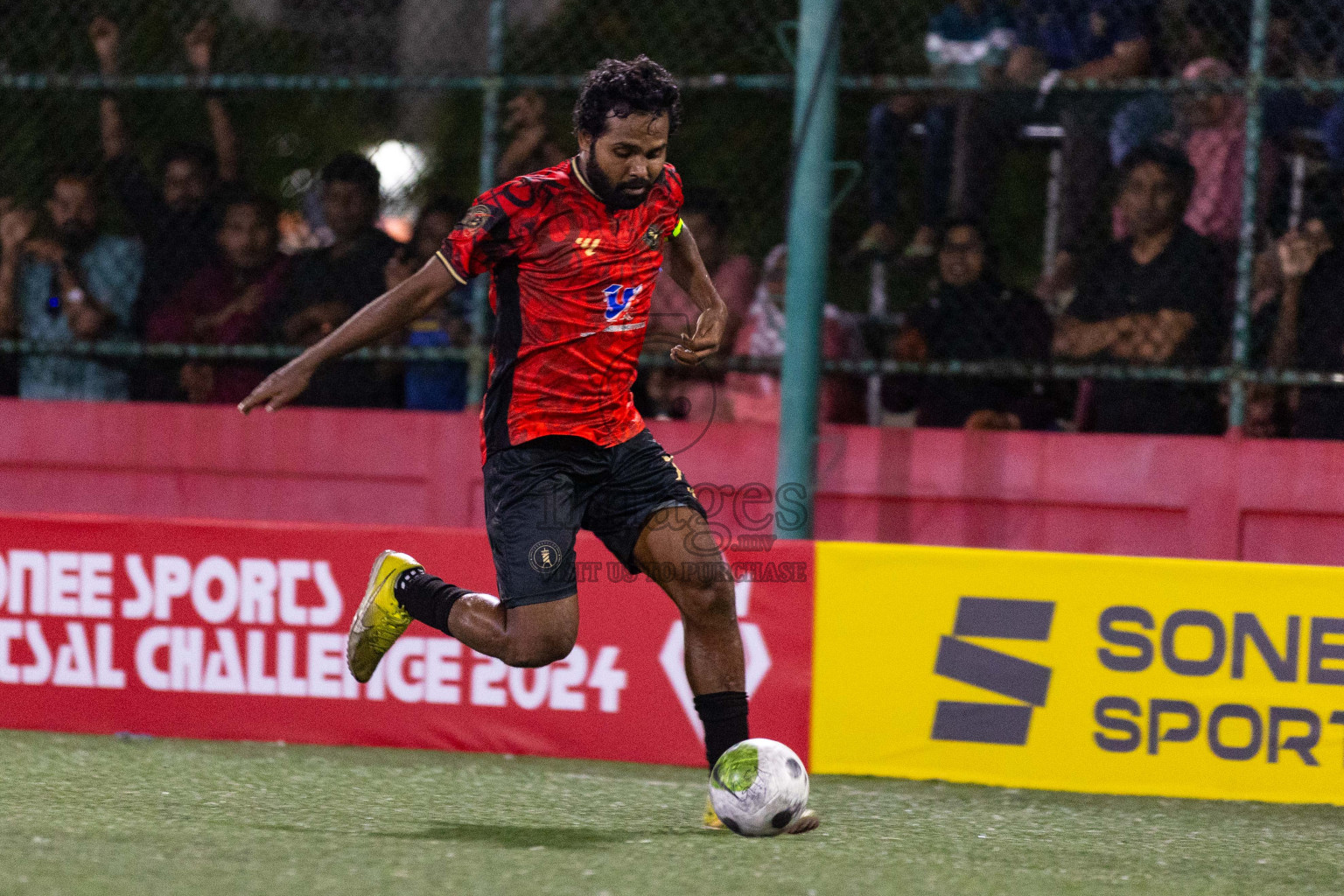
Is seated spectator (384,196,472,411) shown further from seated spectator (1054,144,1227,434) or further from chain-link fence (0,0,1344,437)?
seated spectator (1054,144,1227,434)

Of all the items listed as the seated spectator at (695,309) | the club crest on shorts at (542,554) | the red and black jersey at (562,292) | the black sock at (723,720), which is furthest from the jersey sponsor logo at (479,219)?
the seated spectator at (695,309)

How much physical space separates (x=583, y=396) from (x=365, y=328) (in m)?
0.62

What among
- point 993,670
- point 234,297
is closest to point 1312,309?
point 993,670

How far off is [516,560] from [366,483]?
Result: 2.81 m

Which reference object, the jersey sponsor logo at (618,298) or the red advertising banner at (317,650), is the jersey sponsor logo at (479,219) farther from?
the red advertising banner at (317,650)

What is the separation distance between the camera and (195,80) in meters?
7.12

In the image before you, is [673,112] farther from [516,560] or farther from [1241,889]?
[1241,889]

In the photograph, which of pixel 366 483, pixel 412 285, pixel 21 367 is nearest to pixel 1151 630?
pixel 412 285

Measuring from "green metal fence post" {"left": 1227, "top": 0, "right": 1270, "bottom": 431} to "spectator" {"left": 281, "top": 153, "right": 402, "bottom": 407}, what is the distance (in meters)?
3.38

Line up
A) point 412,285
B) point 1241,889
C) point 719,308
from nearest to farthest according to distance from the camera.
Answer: point 1241,889
point 412,285
point 719,308

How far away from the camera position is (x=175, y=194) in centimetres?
754

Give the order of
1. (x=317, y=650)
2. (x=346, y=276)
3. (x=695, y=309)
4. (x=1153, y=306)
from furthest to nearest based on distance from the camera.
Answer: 1. (x=346, y=276)
2. (x=695, y=309)
3. (x=1153, y=306)
4. (x=317, y=650)

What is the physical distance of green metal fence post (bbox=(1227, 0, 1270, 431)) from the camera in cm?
628

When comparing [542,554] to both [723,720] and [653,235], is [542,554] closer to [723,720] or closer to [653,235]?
[723,720]
